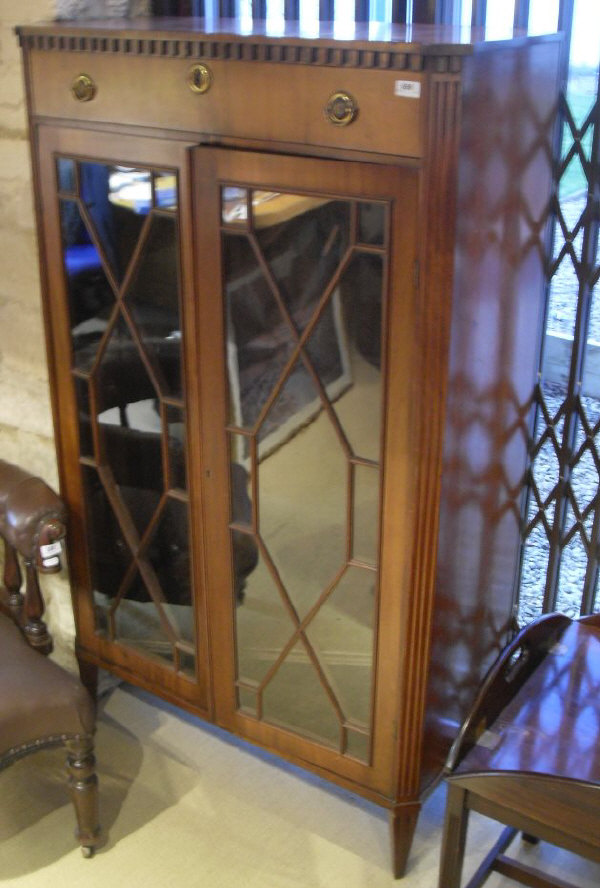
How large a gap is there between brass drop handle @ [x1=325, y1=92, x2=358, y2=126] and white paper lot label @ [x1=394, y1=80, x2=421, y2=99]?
80 millimetres

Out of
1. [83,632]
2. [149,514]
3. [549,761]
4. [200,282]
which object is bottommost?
[83,632]

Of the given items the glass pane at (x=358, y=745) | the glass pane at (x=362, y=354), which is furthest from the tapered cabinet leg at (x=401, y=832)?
the glass pane at (x=362, y=354)

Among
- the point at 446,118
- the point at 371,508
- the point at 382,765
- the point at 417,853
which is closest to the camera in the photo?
the point at 446,118

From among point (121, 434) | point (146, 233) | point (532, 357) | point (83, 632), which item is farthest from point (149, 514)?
point (532, 357)

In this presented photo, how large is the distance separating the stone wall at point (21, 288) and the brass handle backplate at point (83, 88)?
9.4 inches

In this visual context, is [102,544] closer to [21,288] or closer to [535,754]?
[21,288]

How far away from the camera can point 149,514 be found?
7.19 feet

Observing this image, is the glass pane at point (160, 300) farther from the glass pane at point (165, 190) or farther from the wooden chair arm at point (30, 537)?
the wooden chair arm at point (30, 537)

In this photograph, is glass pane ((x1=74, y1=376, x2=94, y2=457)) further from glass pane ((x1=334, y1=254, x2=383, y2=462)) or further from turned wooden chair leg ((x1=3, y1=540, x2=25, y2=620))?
glass pane ((x1=334, y1=254, x2=383, y2=462))

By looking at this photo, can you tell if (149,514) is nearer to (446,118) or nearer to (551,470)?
(551,470)

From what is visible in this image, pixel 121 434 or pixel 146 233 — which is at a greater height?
pixel 146 233

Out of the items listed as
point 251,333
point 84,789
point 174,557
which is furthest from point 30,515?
point 251,333

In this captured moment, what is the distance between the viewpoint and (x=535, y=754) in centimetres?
170

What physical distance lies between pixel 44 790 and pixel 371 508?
1.12 meters
